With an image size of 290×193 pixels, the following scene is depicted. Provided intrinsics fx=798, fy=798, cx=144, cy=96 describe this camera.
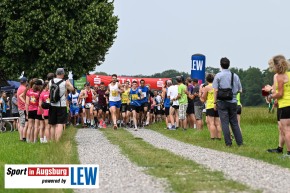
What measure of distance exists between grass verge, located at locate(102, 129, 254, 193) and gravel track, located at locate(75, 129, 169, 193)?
0.61ft

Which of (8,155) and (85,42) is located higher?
(85,42)

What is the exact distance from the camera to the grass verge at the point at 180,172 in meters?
10.7

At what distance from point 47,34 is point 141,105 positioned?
15630mm

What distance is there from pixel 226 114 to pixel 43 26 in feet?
97.9

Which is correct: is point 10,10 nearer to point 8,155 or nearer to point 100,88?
point 100,88

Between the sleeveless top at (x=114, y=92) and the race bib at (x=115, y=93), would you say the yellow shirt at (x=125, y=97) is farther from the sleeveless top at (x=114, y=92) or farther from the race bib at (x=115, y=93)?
the race bib at (x=115, y=93)

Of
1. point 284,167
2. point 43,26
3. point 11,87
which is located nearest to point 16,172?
point 284,167

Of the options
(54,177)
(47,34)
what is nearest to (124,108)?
(47,34)

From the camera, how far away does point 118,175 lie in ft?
41.6

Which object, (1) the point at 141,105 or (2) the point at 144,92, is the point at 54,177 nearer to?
(1) the point at 141,105

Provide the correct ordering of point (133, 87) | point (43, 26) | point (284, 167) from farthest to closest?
point (43, 26) < point (133, 87) < point (284, 167)

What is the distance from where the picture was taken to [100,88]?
36.9 meters

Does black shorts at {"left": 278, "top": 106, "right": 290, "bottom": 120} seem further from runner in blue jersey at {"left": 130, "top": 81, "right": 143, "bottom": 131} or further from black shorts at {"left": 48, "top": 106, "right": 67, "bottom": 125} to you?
runner in blue jersey at {"left": 130, "top": 81, "right": 143, "bottom": 131}

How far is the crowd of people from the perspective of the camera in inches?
648
